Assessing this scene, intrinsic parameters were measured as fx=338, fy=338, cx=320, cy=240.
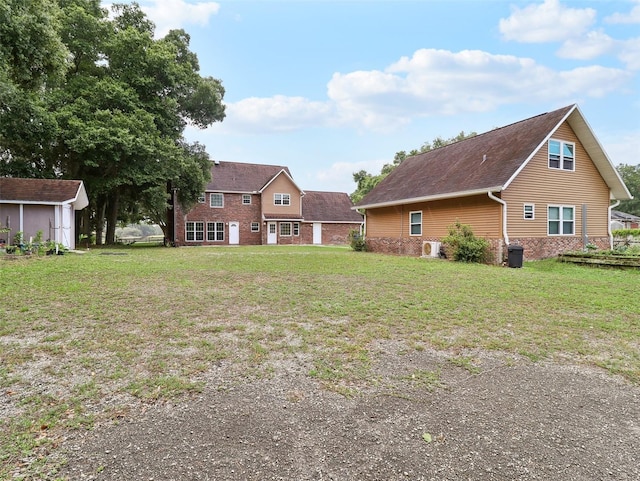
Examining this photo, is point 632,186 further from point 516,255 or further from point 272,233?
point 516,255

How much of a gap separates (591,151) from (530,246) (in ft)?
18.8

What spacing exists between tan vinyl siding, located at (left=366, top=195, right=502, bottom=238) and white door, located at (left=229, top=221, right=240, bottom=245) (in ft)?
45.5

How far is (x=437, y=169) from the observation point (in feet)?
60.2

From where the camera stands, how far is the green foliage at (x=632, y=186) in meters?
53.8

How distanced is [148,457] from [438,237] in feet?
51.4

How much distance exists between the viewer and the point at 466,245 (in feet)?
45.2

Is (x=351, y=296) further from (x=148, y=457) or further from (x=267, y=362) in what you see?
(x=148, y=457)

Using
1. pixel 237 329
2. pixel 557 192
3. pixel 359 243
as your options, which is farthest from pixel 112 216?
pixel 557 192

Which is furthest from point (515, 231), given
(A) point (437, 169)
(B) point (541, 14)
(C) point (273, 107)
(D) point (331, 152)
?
(C) point (273, 107)

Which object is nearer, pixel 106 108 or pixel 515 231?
pixel 515 231

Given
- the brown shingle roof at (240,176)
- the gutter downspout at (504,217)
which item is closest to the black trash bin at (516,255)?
the gutter downspout at (504,217)

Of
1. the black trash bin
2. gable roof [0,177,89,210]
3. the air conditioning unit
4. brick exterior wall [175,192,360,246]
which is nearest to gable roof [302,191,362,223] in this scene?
brick exterior wall [175,192,360,246]

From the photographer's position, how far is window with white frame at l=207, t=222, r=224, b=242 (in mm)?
29969

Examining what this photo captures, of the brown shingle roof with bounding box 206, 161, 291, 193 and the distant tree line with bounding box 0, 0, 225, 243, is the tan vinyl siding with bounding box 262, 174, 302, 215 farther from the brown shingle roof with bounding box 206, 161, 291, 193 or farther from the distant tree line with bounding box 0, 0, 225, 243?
the distant tree line with bounding box 0, 0, 225, 243
